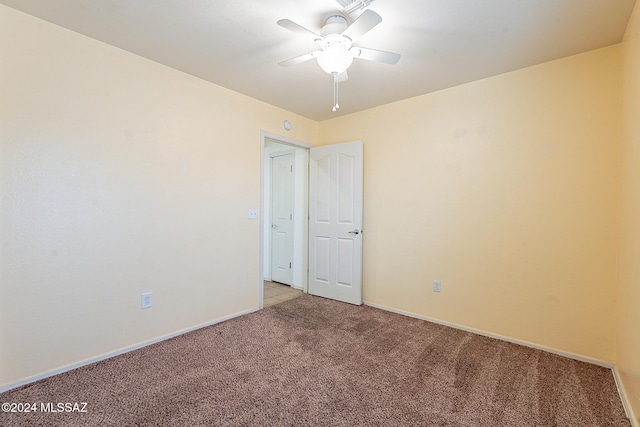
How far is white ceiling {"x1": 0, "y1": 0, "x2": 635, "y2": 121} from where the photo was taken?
1753 millimetres

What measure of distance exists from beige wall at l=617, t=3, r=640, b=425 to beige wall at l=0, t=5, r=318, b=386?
309cm

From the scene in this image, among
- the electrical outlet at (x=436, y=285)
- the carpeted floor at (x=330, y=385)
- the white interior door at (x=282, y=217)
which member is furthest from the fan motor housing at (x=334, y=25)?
the white interior door at (x=282, y=217)

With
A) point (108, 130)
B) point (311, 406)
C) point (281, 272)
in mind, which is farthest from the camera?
point (281, 272)

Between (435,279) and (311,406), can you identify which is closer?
(311,406)

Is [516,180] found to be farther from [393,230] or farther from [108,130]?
[108,130]

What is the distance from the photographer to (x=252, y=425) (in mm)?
1554

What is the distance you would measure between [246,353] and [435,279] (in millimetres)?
1985

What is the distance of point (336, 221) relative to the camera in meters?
3.71

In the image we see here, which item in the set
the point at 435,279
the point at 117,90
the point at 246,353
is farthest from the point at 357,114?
the point at 246,353

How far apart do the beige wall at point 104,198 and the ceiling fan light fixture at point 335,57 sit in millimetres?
1525

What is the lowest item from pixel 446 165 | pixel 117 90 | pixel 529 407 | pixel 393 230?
pixel 529 407

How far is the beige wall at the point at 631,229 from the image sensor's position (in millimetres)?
1612

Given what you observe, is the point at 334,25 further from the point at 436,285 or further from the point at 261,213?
the point at 436,285

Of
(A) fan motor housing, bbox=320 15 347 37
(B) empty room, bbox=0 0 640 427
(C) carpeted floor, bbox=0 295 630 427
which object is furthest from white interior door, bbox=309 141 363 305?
(A) fan motor housing, bbox=320 15 347 37
